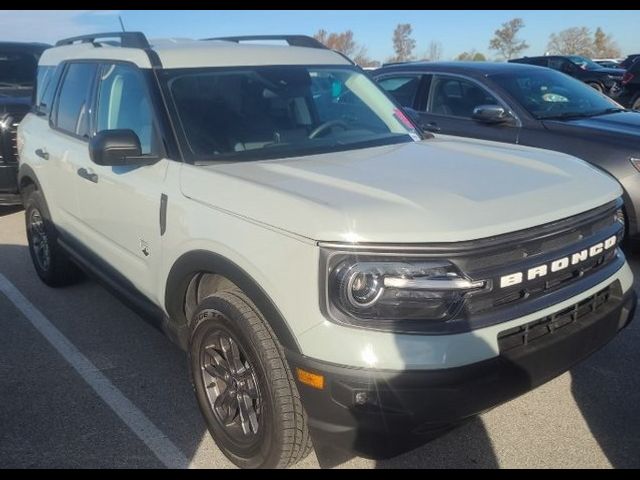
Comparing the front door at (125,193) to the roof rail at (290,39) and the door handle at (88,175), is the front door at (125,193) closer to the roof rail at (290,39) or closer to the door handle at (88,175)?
the door handle at (88,175)

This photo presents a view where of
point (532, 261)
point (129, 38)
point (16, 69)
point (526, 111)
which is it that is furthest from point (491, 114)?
point (16, 69)

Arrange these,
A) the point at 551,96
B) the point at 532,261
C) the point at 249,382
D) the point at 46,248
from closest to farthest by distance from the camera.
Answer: the point at 532,261, the point at 249,382, the point at 46,248, the point at 551,96

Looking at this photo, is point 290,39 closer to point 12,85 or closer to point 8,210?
point 8,210

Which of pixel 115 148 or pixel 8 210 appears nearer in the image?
pixel 115 148

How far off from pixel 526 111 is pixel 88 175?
4165 mm

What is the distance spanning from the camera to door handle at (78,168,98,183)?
12.1 ft

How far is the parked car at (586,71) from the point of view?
20.8 metres

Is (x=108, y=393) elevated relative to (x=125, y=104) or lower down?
lower down

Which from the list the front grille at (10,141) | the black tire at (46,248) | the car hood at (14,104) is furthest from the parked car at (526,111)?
the front grille at (10,141)

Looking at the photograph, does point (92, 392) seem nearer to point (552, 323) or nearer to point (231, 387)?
point (231, 387)

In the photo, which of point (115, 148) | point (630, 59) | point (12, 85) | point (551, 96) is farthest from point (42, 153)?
point (630, 59)

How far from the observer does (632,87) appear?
45.6 ft

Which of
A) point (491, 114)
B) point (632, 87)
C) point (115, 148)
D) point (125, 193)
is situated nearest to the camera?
point (115, 148)

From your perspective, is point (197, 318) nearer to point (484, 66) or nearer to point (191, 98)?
point (191, 98)
